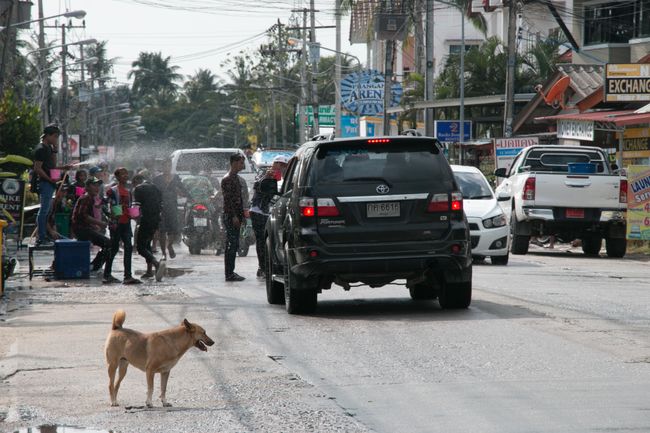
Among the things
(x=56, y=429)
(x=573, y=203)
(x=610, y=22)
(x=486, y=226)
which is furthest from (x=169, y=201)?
(x=610, y=22)

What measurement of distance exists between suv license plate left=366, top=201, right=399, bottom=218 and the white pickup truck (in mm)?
12990

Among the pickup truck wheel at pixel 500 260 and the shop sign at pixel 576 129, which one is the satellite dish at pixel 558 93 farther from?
the pickup truck wheel at pixel 500 260

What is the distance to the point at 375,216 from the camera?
43.6ft

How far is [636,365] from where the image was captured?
9.96 m

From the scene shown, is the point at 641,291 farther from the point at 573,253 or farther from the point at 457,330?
the point at 573,253

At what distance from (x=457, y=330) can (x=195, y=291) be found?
20.0 ft

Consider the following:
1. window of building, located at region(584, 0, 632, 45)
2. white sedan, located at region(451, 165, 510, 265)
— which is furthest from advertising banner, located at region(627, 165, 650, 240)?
window of building, located at region(584, 0, 632, 45)

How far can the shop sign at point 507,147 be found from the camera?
127 feet

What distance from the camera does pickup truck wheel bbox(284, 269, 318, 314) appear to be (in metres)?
13.7

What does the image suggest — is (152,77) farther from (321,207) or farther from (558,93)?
(321,207)

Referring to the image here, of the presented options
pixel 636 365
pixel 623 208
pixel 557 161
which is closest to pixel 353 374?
pixel 636 365

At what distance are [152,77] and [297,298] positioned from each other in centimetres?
16958

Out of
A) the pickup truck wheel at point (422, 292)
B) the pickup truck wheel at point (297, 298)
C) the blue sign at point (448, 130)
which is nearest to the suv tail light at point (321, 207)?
the pickup truck wheel at point (297, 298)

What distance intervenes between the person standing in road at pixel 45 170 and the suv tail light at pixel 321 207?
28.6 feet
